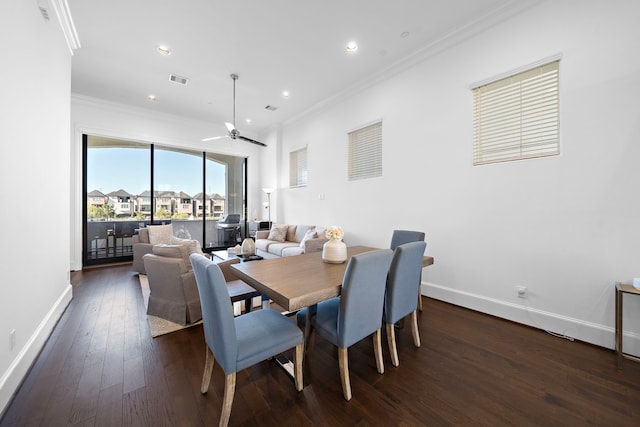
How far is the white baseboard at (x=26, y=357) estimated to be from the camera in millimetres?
1551

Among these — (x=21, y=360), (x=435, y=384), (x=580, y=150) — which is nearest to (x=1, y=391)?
(x=21, y=360)

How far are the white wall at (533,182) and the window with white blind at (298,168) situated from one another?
2331mm

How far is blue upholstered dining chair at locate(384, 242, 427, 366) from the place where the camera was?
6.19ft

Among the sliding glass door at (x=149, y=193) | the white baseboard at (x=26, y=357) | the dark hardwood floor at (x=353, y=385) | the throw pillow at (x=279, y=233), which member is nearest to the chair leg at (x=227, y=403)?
the dark hardwood floor at (x=353, y=385)

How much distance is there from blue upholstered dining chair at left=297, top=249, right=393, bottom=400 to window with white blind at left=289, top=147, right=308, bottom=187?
14.3 ft

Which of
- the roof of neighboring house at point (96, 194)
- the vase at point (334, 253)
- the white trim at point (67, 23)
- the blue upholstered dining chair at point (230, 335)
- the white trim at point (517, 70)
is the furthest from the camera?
the roof of neighboring house at point (96, 194)

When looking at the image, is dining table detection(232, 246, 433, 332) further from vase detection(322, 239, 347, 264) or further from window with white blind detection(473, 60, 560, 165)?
window with white blind detection(473, 60, 560, 165)

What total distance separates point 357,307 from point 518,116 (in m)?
2.80

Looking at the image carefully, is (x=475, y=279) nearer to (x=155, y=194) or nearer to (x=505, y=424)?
(x=505, y=424)

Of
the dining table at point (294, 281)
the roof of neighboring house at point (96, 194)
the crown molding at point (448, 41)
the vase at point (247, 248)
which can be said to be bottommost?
the vase at point (247, 248)

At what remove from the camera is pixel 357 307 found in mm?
1616

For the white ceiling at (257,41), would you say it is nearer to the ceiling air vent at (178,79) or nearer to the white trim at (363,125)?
the ceiling air vent at (178,79)

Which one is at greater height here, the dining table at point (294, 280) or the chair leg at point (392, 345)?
the dining table at point (294, 280)

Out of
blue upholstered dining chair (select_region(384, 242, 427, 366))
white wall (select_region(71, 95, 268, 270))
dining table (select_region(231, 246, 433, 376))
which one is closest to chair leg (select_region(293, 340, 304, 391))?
dining table (select_region(231, 246, 433, 376))
